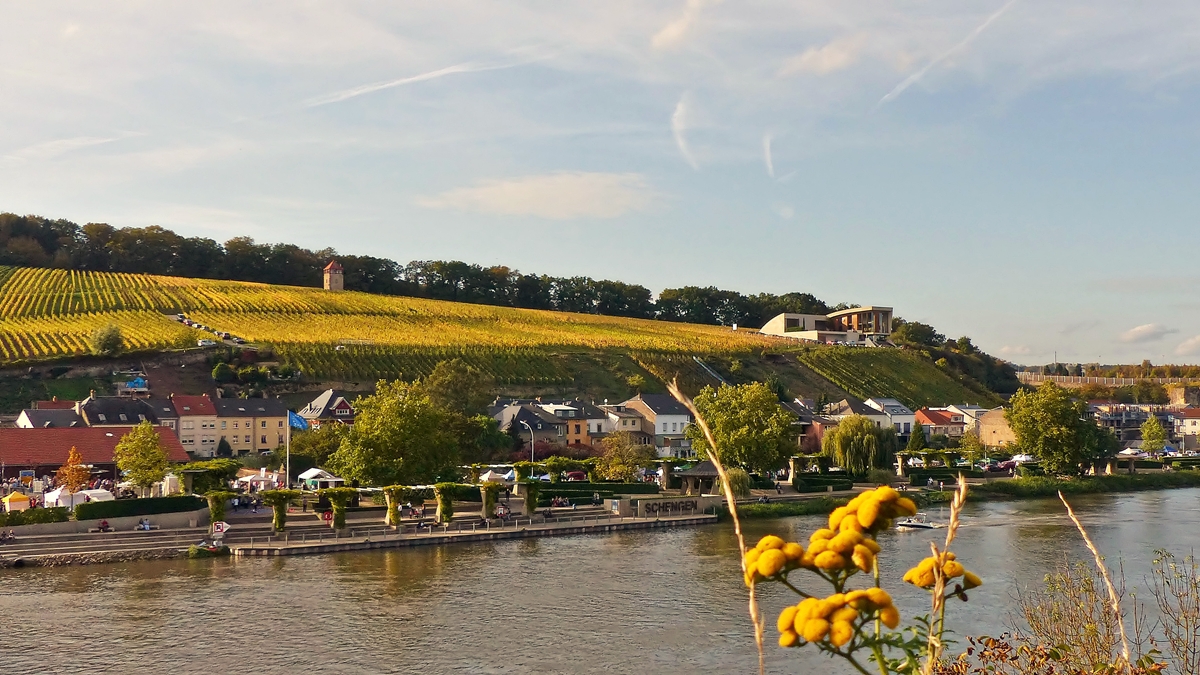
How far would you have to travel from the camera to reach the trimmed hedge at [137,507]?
40.7 meters

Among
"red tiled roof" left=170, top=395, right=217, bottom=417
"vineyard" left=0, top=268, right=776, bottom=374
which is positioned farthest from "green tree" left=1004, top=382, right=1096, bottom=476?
"red tiled roof" left=170, top=395, right=217, bottom=417

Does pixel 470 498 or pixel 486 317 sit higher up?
pixel 486 317

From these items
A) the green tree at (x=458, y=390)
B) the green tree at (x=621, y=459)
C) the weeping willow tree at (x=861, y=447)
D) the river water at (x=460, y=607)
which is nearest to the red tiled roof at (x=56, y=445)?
the green tree at (x=458, y=390)

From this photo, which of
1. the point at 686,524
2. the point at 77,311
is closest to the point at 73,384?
the point at 77,311

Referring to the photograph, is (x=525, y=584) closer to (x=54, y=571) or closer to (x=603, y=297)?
(x=54, y=571)

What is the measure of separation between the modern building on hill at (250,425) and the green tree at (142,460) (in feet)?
77.4

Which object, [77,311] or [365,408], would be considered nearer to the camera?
[365,408]

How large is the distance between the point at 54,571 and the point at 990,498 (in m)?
50.0

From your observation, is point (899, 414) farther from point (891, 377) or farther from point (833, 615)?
point (833, 615)

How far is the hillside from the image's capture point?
287 ft

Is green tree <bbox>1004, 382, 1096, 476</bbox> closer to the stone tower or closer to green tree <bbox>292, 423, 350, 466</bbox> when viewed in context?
green tree <bbox>292, 423, 350, 466</bbox>

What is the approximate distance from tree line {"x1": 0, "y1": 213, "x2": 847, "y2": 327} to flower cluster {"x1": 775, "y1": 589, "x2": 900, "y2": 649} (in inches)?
5454

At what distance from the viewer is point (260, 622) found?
1088 inches

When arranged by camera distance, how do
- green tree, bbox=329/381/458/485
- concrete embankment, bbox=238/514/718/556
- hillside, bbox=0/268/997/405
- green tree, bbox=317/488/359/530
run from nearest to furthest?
concrete embankment, bbox=238/514/718/556 → green tree, bbox=317/488/359/530 → green tree, bbox=329/381/458/485 → hillside, bbox=0/268/997/405
